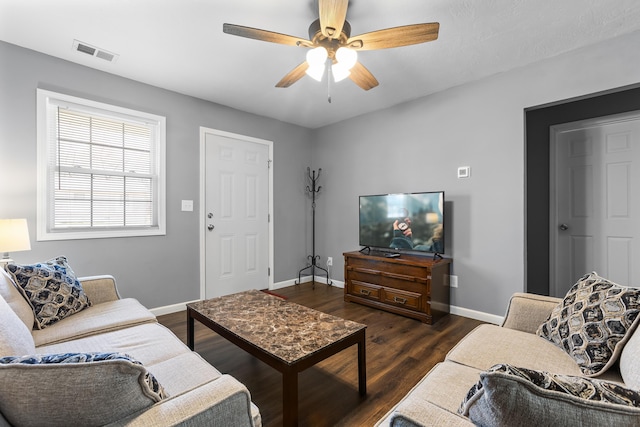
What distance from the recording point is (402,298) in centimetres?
304

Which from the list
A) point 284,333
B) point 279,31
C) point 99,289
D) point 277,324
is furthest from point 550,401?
point 99,289

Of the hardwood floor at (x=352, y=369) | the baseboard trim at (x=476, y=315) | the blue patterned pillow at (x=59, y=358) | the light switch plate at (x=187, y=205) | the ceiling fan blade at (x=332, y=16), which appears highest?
the ceiling fan blade at (x=332, y=16)

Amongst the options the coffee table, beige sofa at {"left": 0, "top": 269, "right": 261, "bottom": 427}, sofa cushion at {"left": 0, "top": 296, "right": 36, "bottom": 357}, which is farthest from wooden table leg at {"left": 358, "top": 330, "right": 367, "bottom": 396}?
sofa cushion at {"left": 0, "top": 296, "right": 36, "bottom": 357}

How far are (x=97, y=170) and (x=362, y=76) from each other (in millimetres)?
2608

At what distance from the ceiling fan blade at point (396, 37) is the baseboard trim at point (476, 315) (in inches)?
102

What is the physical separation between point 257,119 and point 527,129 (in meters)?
3.15

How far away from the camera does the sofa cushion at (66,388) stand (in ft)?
2.23

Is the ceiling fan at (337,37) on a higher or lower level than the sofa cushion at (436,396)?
higher

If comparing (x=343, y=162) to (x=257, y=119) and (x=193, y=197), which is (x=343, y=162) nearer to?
(x=257, y=119)

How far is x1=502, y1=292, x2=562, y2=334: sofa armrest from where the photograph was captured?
1670 mm

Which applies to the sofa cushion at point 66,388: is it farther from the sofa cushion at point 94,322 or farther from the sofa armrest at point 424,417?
the sofa cushion at point 94,322

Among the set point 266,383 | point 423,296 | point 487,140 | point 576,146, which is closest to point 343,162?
point 487,140

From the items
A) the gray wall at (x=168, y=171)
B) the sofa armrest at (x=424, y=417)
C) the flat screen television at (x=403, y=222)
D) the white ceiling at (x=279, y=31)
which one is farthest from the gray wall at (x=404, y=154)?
the sofa armrest at (x=424, y=417)

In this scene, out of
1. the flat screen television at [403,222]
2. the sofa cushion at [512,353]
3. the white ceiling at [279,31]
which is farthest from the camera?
the flat screen television at [403,222]
